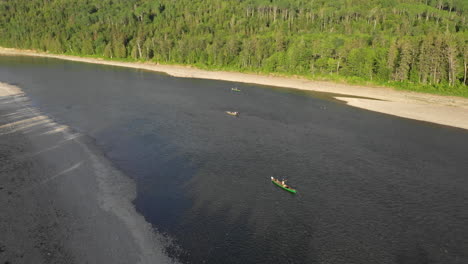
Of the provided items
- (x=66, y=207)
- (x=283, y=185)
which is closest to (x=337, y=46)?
(x=283, y=185)

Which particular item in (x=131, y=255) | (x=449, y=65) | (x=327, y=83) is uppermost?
(x=449, y=65)

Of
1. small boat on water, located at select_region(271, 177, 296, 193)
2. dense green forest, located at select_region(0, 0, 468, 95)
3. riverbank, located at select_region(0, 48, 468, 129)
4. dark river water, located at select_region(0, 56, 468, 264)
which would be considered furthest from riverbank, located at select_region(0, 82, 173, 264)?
dense green forest, located at select_region(0, 0, 468, 95)

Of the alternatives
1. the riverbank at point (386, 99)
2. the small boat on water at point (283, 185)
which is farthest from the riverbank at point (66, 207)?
the riverbank at point (386, 99)

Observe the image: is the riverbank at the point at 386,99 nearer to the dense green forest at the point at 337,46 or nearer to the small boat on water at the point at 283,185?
the dense green forest at the point at 337,46

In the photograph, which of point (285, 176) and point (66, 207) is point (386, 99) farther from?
point (66, 207)

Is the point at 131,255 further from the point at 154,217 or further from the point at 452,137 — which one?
the point at 452,137

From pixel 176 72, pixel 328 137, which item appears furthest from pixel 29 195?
pixel 176 72

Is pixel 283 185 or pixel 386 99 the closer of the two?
pixel 283 185
